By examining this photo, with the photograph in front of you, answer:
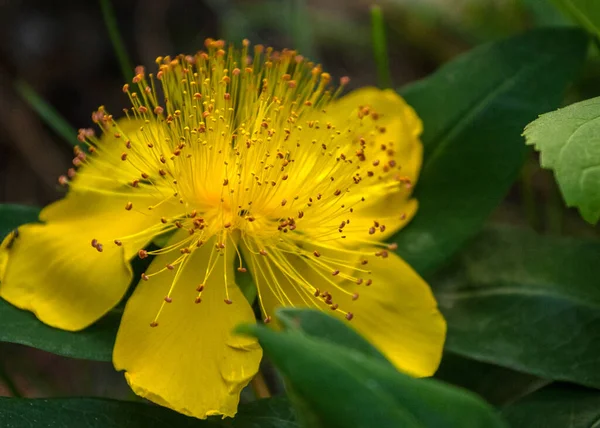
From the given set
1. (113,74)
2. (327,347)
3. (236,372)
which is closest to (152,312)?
(236,372)

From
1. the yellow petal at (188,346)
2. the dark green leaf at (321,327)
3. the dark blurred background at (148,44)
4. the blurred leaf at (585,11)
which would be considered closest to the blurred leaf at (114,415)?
the yellow petal at (188,346)

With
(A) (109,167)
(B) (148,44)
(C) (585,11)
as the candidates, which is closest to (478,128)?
(C) (585,11)

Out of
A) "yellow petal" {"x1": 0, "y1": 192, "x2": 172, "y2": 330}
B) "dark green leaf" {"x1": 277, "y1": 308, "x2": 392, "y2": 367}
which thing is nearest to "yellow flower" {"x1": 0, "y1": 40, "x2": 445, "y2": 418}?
"yellow petal" {"x1": 0, "y1": 192, "x2": 172, "y2": 330}

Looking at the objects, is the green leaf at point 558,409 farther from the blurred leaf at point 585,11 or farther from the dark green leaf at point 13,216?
the dark green leaf at point 13,216

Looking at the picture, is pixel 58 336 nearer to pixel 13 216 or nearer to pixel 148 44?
pixel 13 216

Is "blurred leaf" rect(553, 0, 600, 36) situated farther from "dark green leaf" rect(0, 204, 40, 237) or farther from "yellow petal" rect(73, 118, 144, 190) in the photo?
"dark green leaf" rect(0, 204, 40, 237)

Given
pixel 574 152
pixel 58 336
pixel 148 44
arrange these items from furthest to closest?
pixel 148 44, pixel 58 336, pixel 574 152

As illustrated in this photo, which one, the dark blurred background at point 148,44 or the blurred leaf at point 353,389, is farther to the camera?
the dark blurred background at point 148,44
